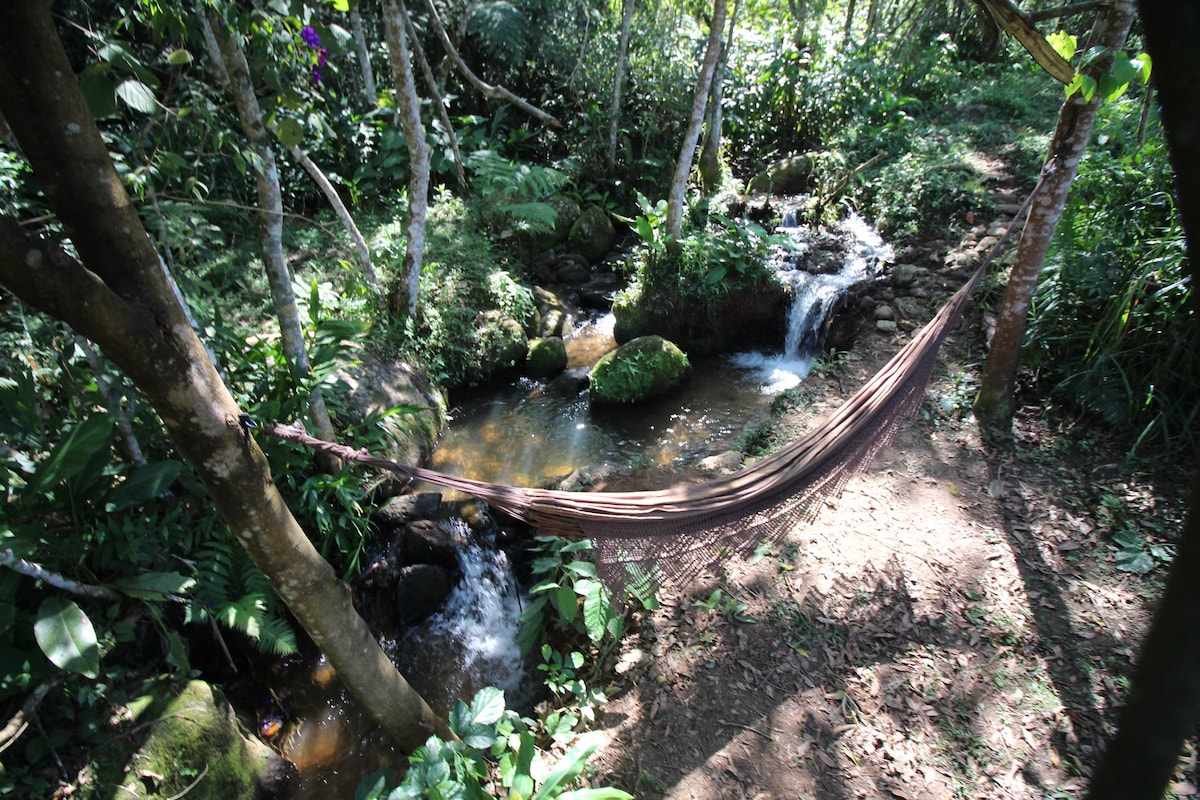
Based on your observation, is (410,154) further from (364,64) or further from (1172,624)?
(1172,624)

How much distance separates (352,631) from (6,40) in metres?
1.44

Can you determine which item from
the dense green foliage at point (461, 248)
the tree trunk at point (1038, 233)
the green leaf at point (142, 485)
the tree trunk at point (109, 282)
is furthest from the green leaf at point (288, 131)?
the tree trunk at point (1038, 233)

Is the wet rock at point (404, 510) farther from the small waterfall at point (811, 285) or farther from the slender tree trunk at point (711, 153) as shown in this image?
the slender tree trunk at point (711, 153)

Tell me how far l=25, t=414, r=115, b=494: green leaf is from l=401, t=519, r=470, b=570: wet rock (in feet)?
4.56

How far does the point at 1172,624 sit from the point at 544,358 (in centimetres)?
445

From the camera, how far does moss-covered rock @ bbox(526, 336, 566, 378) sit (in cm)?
483

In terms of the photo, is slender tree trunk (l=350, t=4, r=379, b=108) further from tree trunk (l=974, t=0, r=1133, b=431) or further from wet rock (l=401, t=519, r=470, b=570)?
tree trunk (l=974, t=0, r=1133, b=431)

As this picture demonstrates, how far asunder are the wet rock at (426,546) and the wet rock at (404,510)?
0.08m

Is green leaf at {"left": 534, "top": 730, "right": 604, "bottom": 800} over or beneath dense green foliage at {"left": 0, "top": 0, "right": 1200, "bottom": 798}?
beneath

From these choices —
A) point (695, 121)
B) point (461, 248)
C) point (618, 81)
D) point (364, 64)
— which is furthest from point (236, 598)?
point (618, 81)

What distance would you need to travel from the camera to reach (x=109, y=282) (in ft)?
3.67

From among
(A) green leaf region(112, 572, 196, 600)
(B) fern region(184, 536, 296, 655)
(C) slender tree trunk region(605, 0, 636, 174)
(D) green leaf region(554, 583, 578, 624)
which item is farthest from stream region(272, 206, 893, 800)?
(C) slender tree trunk region(605, 0, 636, 174)

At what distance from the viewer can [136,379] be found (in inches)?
45.7

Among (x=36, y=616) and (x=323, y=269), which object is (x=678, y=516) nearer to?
(x=36, y=616)
